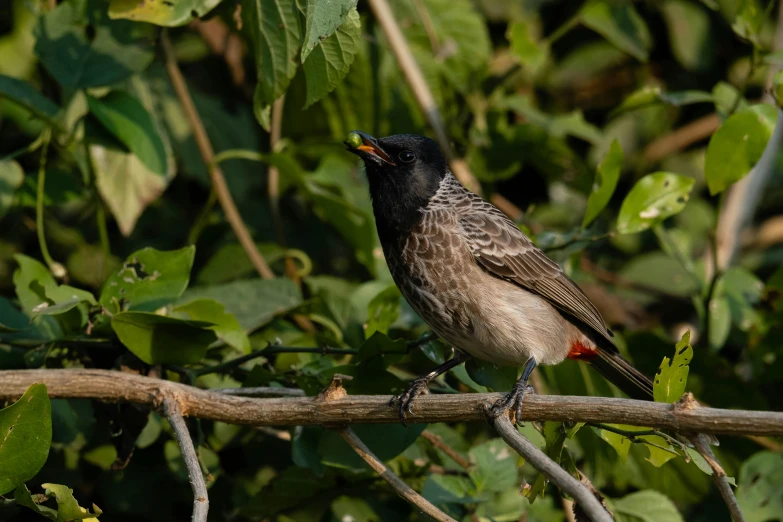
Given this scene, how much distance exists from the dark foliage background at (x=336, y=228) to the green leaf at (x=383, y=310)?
0.03 ft

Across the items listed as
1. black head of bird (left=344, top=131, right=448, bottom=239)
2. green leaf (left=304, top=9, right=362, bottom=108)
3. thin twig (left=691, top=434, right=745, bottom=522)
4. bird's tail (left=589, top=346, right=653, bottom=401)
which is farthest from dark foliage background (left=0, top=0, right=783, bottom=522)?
thin twig (left=691, top=434, right=745, bottom=522)

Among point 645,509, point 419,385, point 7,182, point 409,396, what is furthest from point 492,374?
point 7,182

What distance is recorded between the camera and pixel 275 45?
2938 mm

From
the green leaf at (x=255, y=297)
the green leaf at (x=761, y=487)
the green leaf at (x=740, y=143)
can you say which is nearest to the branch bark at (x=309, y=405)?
the green leaf at (x=255, y=297)

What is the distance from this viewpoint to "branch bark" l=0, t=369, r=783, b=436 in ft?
8.02

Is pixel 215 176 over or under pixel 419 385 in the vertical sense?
over

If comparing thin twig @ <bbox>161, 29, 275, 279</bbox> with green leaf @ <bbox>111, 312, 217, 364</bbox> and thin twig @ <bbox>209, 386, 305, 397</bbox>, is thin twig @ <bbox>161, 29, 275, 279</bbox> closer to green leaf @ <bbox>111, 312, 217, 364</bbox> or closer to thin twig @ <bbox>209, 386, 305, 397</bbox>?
green leaf @ <bbox>111, 312, 217, 364</bbox>

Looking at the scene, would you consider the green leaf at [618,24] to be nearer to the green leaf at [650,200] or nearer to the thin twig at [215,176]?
the green leaf at [650,200]

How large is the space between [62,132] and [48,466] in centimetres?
127

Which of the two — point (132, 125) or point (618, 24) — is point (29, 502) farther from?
point (618, 24)

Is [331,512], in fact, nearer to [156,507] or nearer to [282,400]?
[156,507]

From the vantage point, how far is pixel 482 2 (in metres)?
5.56

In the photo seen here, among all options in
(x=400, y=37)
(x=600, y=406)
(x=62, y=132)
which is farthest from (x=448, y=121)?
(x=600, y=406)

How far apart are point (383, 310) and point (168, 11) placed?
1292 mm
